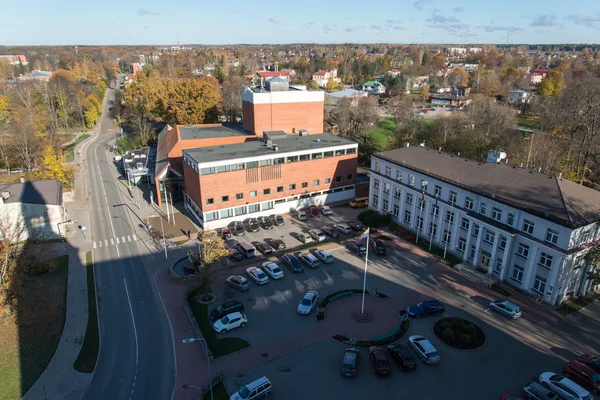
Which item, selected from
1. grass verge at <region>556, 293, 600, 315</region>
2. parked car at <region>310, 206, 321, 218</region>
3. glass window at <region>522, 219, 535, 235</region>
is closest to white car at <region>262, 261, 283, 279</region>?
parked car at <region>310, 206, 321, 218</region>

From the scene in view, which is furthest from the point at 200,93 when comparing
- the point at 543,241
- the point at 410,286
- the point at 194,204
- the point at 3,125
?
the point at 543,241

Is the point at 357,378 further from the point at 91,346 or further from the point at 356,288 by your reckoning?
the point at 91,346

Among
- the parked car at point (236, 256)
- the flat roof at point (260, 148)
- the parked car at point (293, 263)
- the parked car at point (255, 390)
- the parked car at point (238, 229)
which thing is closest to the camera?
the parked car at point (255, 390)

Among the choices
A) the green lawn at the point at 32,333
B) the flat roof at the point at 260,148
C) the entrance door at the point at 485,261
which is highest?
the flat roof at the point at 260,148

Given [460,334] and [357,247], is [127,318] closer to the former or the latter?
[357,247]

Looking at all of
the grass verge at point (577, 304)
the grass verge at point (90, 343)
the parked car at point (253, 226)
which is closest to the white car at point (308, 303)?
the grass verge at point (90, 343)

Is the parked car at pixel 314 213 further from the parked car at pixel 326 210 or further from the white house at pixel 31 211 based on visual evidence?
the white house at pixel 31 211

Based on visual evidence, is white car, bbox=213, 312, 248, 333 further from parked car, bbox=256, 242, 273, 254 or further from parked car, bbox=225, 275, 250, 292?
parked car, bbox=256, 242, 273, 254
